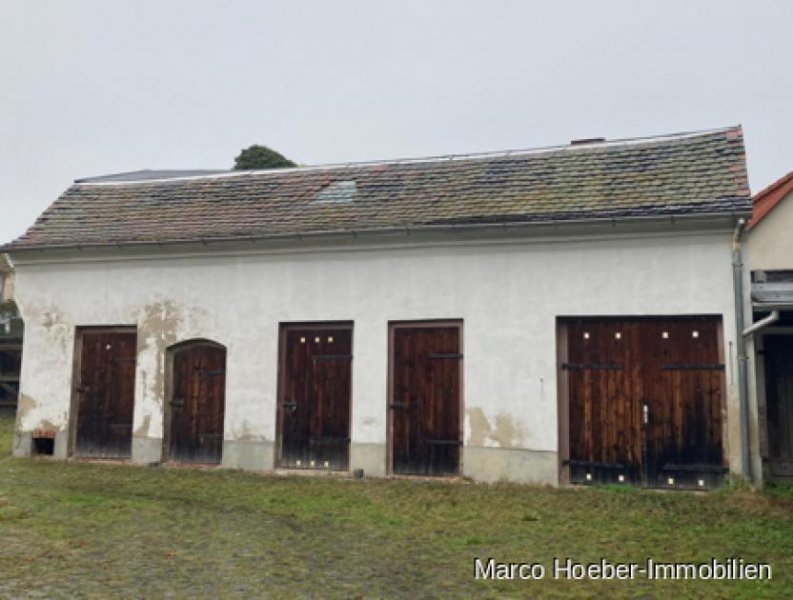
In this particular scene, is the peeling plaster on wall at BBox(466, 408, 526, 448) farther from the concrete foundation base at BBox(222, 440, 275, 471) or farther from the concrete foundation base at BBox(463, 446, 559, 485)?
the concrete foundation base at BBox(222, 440, 275, 471)

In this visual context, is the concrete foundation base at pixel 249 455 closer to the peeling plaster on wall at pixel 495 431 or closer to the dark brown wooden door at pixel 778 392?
the peeling plaster on wall at pixel 495 431

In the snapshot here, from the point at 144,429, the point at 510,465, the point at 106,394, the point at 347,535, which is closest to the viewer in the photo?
the point at 347,535

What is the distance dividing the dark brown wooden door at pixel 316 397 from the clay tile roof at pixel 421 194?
1.85m

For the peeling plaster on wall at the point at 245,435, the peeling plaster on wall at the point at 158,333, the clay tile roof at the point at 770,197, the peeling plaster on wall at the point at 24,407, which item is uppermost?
the clay tile roof at the point at 770,197

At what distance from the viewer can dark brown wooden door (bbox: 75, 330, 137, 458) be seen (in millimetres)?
12148

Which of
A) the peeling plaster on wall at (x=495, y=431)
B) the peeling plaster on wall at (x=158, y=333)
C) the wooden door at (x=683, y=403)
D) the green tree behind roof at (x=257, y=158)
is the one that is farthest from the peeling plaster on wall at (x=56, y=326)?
the green tree behind roof at (x=257, y=158)

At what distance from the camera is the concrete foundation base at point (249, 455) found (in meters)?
11.2

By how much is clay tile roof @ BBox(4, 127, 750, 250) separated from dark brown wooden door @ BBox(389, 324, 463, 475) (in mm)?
1874

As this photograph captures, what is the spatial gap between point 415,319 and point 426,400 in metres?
1.29

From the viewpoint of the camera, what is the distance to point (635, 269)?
32.1 ft

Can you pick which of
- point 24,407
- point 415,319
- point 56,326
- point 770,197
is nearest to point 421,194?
point 415,319

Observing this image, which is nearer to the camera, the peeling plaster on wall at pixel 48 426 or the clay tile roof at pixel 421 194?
the clay tile roof at pixel 421 194

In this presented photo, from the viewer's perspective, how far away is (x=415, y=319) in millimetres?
10742

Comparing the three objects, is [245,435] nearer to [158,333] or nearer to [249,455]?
[249,455]
